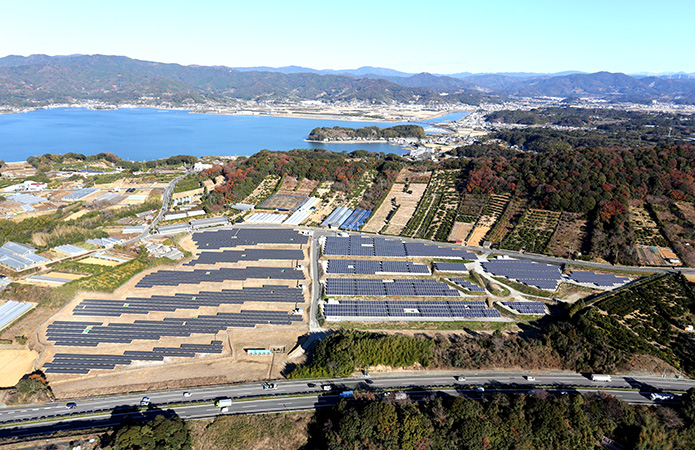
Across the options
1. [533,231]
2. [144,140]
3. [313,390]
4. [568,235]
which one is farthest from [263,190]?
[144,140]

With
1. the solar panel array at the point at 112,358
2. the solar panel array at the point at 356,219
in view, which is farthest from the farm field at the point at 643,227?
the solar panel array at the point at 112,358

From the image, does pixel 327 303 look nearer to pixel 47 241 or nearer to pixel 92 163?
pixel 47 241

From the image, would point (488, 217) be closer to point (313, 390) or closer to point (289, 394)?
point (313, 390)

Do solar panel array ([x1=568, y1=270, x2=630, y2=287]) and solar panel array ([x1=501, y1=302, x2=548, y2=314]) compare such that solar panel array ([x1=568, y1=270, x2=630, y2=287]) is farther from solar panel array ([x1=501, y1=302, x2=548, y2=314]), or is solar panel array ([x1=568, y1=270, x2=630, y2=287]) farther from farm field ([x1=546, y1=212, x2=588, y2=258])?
solar panel array ([x1=501, y1=302, x2=548, y2=314])

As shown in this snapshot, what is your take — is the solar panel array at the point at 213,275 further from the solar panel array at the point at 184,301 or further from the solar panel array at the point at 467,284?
the solar panel array at the point at 467,284

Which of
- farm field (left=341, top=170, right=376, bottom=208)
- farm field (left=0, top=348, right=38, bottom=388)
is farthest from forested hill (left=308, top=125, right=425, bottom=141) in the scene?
farm field (left=0, top=348, right=38, bottom=388)

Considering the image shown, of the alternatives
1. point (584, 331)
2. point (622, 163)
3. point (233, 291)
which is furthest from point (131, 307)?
point (622, 163)
